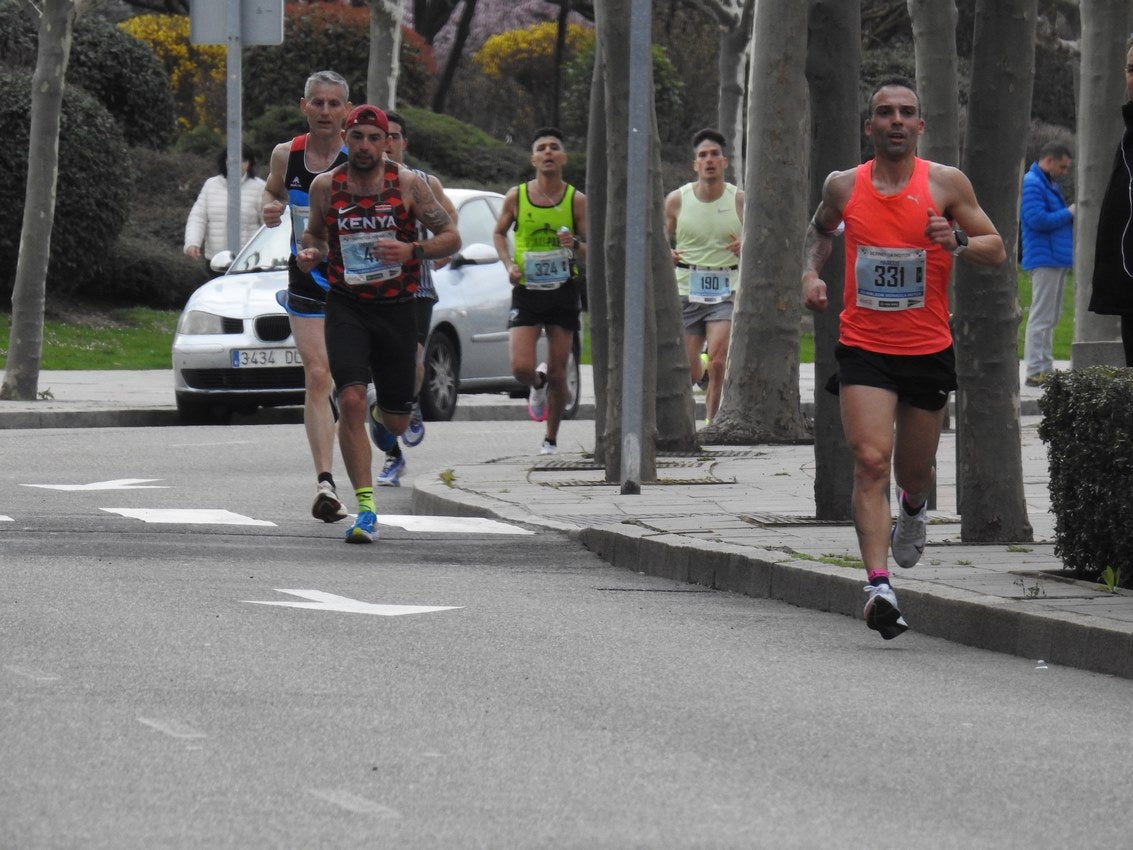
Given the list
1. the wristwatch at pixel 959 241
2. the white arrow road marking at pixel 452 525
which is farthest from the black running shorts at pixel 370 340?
the wristwatch at pixel 959 241

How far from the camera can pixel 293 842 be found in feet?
16.1

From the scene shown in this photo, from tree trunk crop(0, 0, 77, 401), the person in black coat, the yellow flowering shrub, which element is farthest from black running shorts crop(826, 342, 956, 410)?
the yellow flowering shrub

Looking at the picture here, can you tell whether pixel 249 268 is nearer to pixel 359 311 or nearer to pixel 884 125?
pixel 359 311

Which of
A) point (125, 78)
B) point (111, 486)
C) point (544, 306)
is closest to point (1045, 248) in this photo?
point (544, 306)

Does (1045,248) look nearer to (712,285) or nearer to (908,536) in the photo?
(712,285)

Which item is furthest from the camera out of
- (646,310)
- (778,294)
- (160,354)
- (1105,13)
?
(160,354)

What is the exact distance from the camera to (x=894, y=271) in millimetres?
8266

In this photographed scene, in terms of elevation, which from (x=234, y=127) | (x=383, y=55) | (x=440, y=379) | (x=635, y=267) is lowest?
(x=440, y=379)

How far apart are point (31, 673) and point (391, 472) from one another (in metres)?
6.74

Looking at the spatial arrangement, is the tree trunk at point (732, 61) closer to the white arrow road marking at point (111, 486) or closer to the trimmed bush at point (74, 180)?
the trimmed bush at point (74, 180)

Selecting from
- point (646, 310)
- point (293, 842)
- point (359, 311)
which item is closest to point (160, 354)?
point (646, 310)

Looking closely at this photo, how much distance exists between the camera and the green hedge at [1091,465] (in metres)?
8.24

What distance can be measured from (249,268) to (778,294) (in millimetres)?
4880

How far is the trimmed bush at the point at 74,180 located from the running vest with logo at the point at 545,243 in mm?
12233
